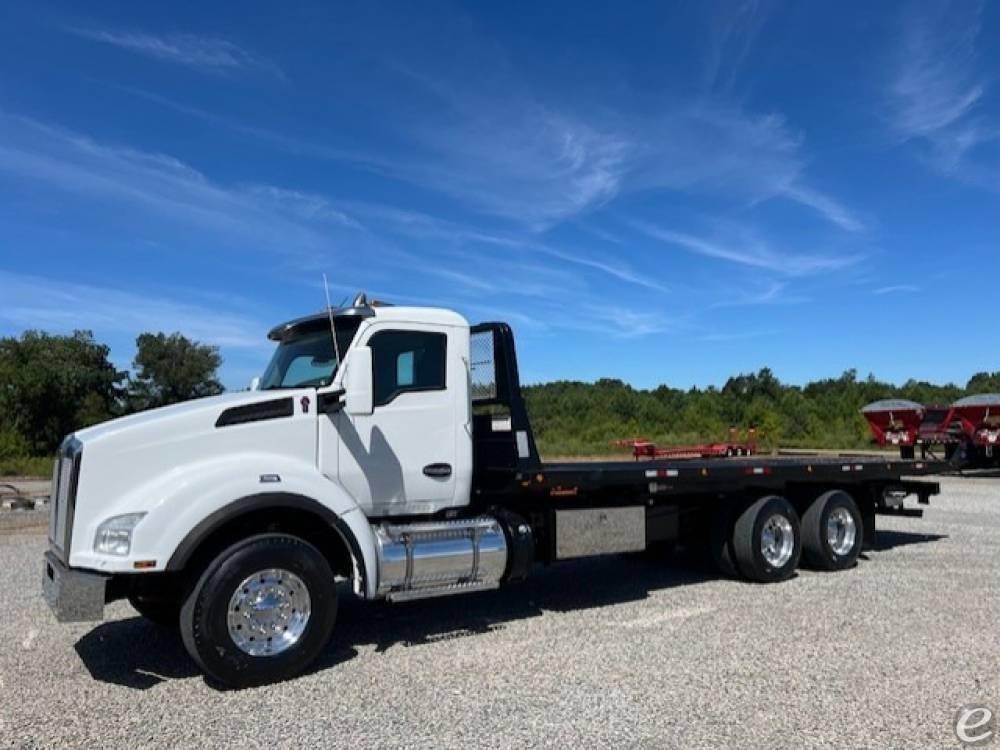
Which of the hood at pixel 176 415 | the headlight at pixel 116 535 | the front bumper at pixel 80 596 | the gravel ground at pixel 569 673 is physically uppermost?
the hood at pixel 176 415

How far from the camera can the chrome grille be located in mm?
5734

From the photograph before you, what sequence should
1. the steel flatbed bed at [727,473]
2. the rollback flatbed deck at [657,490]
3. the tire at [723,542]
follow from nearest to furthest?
the rollback flatbed deck at [657,490] → the steel flatbed bed at [727,473] → the tire at [723,542]

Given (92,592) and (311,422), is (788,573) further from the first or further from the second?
(92,592)

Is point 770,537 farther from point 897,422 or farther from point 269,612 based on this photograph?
point 897,422

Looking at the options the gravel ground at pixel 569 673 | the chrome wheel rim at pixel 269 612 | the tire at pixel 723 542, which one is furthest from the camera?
the tire at pixel 723 542

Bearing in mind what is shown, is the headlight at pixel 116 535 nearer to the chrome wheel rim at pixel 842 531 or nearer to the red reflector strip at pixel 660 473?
the red reflector strip at pixel 660 473

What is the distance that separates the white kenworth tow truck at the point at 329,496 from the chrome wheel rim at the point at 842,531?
1.30 metres

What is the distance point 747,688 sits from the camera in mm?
5578

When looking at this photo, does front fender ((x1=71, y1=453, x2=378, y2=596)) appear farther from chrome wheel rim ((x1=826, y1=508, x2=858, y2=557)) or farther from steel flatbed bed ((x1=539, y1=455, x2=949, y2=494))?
chrome wheel rim ((x1=826, y1=508, x2=858, y2=557))

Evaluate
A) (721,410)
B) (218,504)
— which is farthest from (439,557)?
(721,410)

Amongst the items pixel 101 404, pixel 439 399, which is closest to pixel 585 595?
pixel 439 399

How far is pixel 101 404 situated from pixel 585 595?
45801mm

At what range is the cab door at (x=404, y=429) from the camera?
21.8 ft

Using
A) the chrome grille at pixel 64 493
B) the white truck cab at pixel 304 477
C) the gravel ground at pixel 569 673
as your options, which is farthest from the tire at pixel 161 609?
the chrome grille at pixel 64 493
